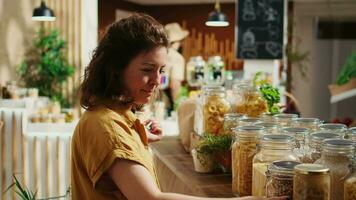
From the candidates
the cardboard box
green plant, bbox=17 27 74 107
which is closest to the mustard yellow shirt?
the cardboard box

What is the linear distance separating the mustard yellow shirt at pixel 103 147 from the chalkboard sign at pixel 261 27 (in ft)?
14.0

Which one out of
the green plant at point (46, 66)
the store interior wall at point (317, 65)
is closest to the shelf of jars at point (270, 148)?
the green plant at point (46, 66)

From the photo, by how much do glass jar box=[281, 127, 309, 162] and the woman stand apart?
1.26ft

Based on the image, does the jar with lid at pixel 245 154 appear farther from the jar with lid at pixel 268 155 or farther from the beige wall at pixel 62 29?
the beige wall at pixel 62 29

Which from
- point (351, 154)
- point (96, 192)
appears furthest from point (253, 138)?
point (96, 192)

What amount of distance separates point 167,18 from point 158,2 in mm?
391

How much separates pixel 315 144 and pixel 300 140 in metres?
0.13

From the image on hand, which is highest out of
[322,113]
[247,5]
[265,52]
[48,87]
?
[247,5]

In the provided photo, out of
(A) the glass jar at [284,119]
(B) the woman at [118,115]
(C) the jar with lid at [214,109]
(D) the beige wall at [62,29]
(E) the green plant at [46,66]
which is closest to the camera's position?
(B) the woman at [118,115]

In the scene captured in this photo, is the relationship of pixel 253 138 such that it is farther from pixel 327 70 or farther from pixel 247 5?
pixel 327 70

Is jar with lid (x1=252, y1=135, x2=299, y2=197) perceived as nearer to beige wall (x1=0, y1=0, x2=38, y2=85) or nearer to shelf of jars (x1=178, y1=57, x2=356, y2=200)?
shelf of jars (x1=178, y1=57, x2=356, y2=200)

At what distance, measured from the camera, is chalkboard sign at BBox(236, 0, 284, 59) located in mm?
5355

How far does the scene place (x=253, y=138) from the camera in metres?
1.45

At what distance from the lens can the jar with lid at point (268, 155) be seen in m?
1.26
